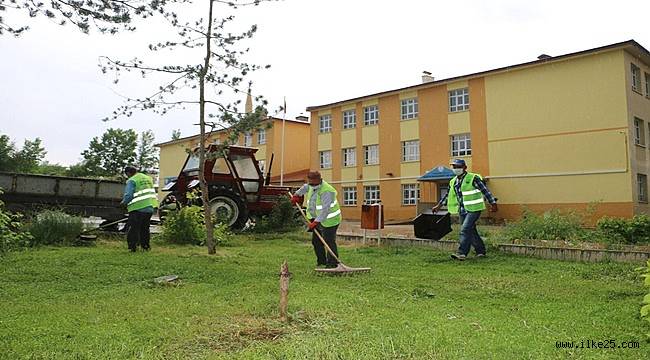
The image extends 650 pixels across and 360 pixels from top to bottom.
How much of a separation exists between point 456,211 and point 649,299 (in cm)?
598

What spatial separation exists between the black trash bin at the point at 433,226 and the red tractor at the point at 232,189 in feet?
14.7

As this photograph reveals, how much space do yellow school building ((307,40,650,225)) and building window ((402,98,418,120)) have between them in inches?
2.1

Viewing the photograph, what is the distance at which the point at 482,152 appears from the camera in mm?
26000

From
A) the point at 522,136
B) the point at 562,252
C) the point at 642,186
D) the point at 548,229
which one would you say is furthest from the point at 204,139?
the point at 642,186

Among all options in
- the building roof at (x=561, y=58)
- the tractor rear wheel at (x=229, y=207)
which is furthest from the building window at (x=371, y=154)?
the tractor rear wheel at (x=229, y=207)

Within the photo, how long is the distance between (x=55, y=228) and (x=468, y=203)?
7.41 m

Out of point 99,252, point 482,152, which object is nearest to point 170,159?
point 482,152

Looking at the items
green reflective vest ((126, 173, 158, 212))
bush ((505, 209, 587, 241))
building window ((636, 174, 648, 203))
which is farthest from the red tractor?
building window ((636, 174, 648, 203))

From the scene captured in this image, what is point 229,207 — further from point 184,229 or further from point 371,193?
point 371,193

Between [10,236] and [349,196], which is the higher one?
[349,196]

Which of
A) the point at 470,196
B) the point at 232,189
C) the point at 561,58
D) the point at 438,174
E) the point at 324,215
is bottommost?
the point at 324,215

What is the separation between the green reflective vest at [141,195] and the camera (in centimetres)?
960

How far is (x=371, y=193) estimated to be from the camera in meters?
30.9

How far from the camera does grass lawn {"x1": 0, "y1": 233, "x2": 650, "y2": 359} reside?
11.6ft
